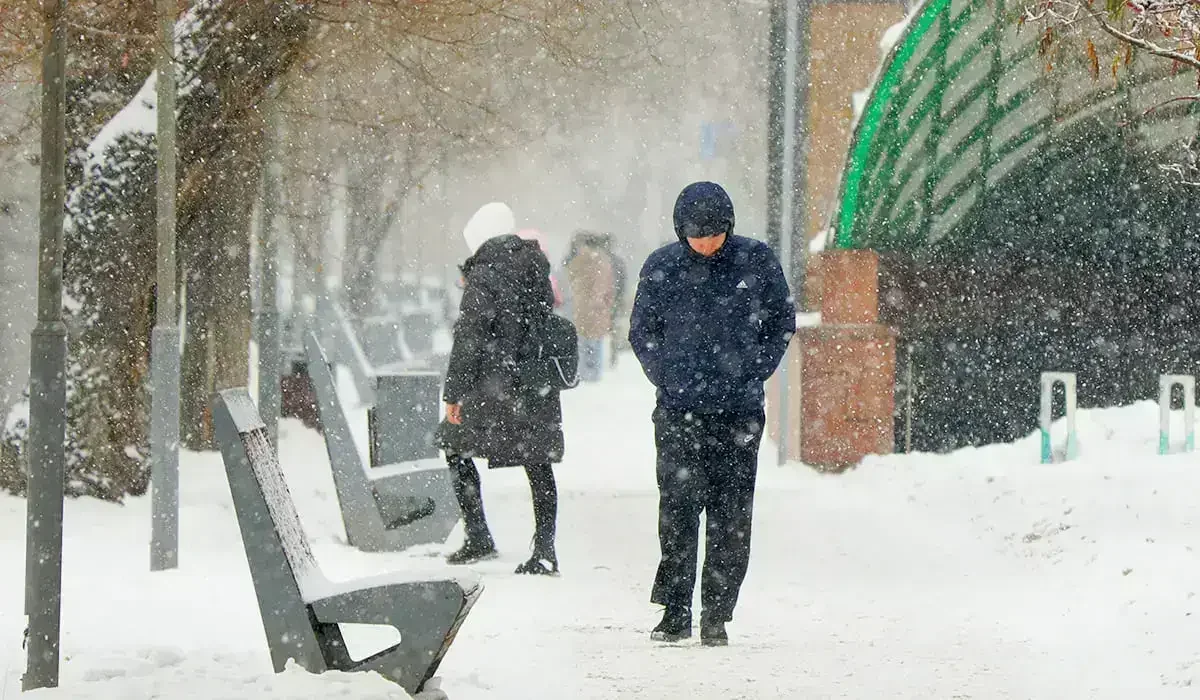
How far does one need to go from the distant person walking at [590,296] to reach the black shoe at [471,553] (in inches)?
889

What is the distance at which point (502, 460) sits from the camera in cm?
922

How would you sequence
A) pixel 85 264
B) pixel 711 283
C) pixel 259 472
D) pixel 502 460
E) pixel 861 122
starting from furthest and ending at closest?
pixel 861 122 < pixel 85 264 < pixel 502 460 < pixel 711 283 < pixel 259 472

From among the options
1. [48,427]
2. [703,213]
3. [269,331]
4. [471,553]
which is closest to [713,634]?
[703,213]

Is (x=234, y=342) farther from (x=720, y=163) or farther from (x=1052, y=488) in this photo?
(x=720, y=163)

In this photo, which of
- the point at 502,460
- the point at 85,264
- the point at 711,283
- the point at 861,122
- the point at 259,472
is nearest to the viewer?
the point at 259,472

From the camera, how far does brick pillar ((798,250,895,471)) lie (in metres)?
15.1

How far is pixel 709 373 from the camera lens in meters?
6.81

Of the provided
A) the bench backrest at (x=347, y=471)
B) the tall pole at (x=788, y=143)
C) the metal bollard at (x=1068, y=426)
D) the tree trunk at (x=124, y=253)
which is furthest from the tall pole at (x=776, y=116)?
the bench backrest at (x=347, y=471)

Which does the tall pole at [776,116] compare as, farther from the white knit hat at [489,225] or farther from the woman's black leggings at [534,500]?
the woman's black leggings at [534,500]

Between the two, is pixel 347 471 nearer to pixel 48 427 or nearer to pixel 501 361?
pixel 501 361

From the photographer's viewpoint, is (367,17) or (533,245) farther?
(367,17)

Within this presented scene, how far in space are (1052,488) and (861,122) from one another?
15.6 ft

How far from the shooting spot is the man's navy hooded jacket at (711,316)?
6.80 metres

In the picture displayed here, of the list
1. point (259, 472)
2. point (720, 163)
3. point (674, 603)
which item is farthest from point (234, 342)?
point (720, 163)
